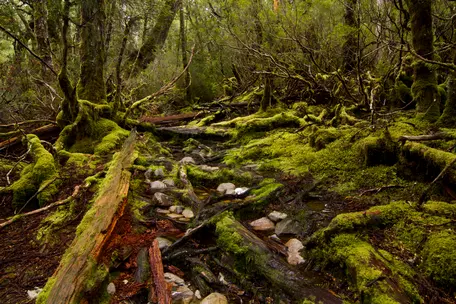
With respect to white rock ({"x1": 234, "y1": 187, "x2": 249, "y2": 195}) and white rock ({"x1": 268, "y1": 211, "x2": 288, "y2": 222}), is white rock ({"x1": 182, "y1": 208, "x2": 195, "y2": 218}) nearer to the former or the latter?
white rock ({"x1": 234, "y1": 187, "x2": 249, "y2": 195})

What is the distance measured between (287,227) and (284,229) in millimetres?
50

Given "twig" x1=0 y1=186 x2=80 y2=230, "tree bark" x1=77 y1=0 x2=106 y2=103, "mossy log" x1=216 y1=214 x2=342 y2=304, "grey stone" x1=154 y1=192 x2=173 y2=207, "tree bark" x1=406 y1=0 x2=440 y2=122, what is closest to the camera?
"mossy log" x1=216 y1=214 x2=342 y2=304

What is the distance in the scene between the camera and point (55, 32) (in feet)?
35.7

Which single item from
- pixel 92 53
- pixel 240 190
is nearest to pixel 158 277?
pixel 240 190

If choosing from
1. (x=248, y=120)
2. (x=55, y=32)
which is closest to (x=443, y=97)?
(x=248, y=120)

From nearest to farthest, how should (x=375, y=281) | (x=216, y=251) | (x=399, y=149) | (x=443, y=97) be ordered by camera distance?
1. (x=375, y=281)
2. (x=216, y=251)
3. (x=399, y=149)
4. (x=443, y=97)

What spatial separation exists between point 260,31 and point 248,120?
3.78 meters

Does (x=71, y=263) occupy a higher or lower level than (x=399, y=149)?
lower

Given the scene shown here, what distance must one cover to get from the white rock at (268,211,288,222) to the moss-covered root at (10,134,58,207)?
10.1ft

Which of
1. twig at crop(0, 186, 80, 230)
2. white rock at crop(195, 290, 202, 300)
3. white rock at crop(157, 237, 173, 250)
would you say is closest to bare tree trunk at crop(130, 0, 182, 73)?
twig at crop(0, 186, 80, 230)

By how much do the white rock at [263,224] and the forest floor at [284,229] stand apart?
0.01 meters

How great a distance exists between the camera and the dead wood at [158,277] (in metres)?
2.32

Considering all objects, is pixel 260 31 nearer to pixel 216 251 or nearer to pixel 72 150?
pixel 72 150

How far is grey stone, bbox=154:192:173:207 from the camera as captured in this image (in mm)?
4094
